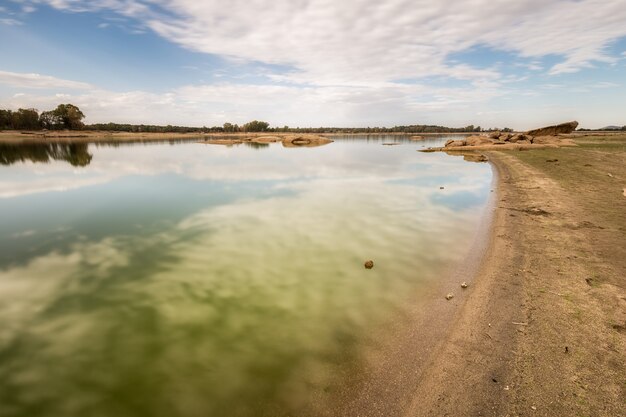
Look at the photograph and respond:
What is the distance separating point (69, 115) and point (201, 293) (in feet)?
490

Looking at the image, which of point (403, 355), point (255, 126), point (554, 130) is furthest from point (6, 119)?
point (554, 130)

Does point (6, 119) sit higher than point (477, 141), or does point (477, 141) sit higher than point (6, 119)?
point (6, 119)

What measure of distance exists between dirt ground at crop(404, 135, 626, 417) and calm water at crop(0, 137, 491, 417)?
1.38 meters

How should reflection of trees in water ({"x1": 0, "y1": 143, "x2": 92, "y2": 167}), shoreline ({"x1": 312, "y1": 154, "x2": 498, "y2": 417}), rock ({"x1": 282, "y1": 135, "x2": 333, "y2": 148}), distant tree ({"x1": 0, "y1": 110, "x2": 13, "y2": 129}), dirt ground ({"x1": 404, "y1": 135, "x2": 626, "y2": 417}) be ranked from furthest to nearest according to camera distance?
distant tree ({"x1": 0, "y1": 110, "x2": 13, "y2": 129}) → rock ({"x1": 282, "y1": 135, "x2": 333, "y2": 148}) → reflection of trees in water ({"x1": 0, "y1": 143, "x2": 92, "y2": 167}) → shoreline ({"x1": 312, "y1": 154, "x2": 498, "y2": 417}) → dirt ground ({"x1": 404, "y1": 135, "x2": 626, "y2": 417})

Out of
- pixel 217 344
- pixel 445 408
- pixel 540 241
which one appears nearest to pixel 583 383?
pixel 445 408

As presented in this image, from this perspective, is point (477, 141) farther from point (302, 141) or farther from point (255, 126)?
point (255, 126)

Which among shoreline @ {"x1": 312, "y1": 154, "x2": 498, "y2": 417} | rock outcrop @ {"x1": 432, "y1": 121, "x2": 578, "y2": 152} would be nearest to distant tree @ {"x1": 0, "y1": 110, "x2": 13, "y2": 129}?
rock outcrop @ {"x1": 432, "y1": 121, "x2": 578, "y2": 152}

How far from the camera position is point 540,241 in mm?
10125

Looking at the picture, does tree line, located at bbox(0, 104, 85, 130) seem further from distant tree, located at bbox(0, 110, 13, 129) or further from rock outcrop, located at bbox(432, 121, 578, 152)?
rock outcrop, located at bbox(432, 121, 578, 152)

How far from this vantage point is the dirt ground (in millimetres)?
4383

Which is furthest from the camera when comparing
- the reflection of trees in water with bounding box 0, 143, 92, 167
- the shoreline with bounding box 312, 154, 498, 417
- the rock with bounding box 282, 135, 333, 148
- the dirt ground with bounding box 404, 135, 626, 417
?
the rock with bounding box 282, 135, 333, 148

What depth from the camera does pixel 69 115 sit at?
118812 mm

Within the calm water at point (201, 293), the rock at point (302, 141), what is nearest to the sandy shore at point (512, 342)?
the calm water at point (201, 293)

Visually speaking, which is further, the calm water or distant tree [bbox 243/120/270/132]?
distant tree [bbox 243/120/270/132]
